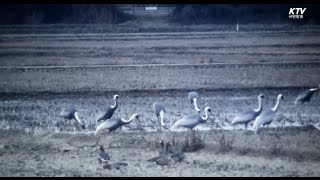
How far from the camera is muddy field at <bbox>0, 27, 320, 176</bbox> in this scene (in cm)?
476

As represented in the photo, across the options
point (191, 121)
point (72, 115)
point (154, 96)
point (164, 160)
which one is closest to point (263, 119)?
point (191, 121)

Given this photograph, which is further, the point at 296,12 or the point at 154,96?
the point at 154,96

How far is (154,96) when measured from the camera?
23.0ft

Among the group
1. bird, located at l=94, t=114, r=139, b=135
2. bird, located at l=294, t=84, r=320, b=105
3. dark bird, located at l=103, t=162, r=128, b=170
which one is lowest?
dark bird, located at l=103, t=162, r=128, b=170

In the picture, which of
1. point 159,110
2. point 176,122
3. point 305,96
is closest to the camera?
point 176,122

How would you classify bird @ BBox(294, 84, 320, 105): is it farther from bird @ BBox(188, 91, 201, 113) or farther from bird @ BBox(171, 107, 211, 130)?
bird @ BBox(171, 107, 211, 130)

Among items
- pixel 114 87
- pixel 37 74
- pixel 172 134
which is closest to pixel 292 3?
pixel 172 134

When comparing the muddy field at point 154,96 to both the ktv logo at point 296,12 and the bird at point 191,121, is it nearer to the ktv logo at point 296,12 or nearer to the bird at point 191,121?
the bird at point 191,121

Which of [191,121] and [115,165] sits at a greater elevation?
[191,121]

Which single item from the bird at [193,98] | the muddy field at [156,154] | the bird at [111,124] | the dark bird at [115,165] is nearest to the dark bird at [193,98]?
the bird at [193,98]

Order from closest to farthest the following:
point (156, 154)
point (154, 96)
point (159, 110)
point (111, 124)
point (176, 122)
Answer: point (156, 154) → point (111, 124) → point (176, 122) → point (159, 110) → point (154, 96)

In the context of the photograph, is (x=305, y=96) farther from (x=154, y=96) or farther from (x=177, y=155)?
(x=177, y=155)

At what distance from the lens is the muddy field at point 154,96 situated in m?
4.76

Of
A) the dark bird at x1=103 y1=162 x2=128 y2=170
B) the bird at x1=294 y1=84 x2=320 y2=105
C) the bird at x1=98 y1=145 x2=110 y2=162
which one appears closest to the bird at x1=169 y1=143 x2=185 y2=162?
the dark bird at x1=103 y1=162 x2=128 y2=170
